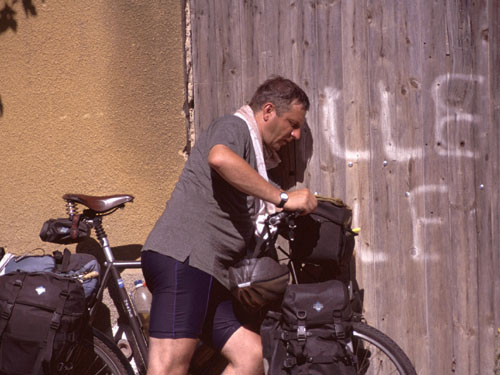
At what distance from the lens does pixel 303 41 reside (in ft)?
11.8

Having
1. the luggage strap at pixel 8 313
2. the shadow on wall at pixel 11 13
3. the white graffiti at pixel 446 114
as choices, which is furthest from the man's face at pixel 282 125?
the shadow on wall at pixel 11 13

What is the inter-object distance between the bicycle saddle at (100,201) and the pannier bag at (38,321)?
17.5 inches

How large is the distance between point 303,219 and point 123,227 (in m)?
1.25

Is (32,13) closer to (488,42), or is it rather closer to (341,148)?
(341,148)

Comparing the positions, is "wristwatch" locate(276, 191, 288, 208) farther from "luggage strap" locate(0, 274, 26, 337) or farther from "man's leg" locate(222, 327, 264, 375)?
"luggage strap" locate(0, 274, 26, 337)

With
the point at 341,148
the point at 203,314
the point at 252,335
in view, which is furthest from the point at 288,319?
the point at 341,148

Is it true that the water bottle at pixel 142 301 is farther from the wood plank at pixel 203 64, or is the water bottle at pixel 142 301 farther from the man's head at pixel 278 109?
the man's head at pixel 278 109

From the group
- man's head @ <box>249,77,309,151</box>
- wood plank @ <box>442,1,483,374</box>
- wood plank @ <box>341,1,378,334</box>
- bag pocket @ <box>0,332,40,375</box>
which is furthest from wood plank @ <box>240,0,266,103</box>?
bag pocket @ <box>0,332,40,375</box>

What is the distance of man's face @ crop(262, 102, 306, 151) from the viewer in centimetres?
298

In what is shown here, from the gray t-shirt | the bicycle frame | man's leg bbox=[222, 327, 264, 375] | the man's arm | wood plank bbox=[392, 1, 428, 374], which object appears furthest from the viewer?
wood plank bbox=[392, 1, 428, 374]

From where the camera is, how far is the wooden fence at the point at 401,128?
3.60m

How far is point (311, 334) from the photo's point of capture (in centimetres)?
286

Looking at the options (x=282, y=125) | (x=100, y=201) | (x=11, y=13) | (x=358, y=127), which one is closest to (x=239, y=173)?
(x=282, y=125)

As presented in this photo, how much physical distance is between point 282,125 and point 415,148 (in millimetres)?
1060
